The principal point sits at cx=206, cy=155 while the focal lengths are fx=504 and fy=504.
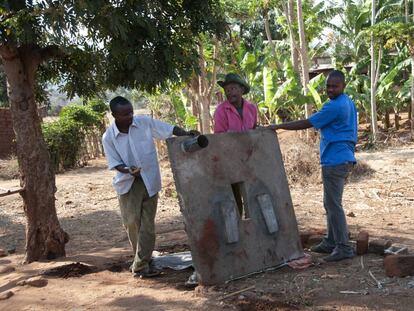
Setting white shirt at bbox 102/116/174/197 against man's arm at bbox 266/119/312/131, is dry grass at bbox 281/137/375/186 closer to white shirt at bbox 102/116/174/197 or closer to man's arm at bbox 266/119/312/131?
man's arm at bbox 266/119/312/131

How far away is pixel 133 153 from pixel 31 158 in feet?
4.84

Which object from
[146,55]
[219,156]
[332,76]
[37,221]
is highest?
[146,55]

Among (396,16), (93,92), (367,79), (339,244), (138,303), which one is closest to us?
(138,303)

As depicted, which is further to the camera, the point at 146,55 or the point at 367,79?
the point at 367,79

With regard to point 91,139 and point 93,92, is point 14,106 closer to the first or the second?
point 93,92

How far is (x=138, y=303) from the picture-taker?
3.84m

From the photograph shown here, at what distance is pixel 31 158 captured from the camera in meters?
5.34

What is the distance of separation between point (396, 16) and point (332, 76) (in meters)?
18.2

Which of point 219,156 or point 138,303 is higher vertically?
point 219,156

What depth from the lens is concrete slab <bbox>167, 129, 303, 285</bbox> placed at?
409 cm

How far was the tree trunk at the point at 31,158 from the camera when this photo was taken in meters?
5.31

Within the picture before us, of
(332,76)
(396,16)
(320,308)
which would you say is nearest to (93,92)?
(332,76)

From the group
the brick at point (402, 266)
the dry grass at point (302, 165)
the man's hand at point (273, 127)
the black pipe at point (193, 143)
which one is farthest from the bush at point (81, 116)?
the brick at point (402, 266)

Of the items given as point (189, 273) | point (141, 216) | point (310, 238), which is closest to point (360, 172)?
point (310, 238)
